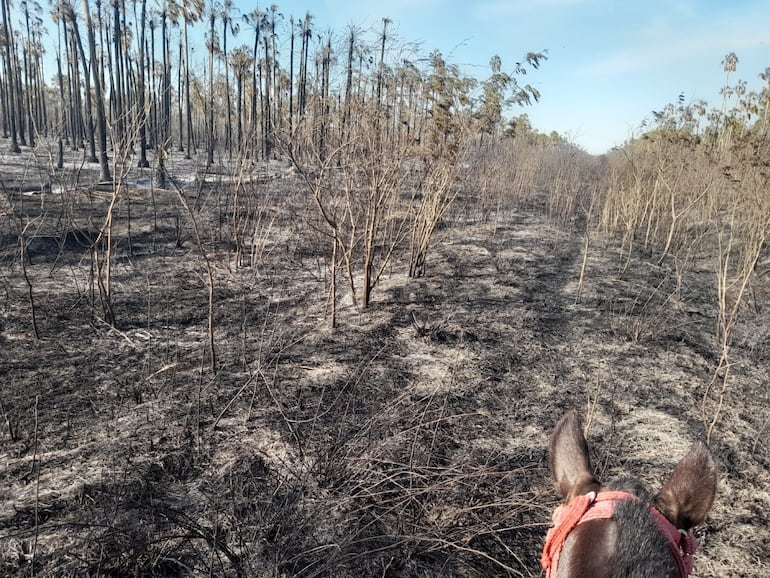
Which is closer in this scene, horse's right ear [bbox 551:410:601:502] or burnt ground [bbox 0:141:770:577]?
horse's right ear [bbox 551:410:601:502]

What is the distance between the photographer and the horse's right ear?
43.9 inches

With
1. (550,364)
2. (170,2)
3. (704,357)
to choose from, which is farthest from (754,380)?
(170,2)

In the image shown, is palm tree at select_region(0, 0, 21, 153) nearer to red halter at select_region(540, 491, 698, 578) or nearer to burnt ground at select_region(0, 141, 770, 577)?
burnt ground at select_region(0, 141, 770, 577)

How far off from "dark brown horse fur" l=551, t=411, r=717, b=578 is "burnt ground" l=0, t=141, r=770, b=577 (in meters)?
0.80

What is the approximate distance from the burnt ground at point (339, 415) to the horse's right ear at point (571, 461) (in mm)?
759

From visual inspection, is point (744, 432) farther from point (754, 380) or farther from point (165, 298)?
point (165, 298)

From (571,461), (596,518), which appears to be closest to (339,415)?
(571,461)

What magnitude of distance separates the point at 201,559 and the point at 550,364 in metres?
Result: 3.39

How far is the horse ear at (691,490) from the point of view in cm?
97

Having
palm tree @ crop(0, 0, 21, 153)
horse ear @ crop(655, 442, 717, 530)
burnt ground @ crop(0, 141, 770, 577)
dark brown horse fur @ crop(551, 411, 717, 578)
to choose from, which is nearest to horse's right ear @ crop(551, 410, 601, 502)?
dark brown horse fur @ crop(551, 411, 717, 578)

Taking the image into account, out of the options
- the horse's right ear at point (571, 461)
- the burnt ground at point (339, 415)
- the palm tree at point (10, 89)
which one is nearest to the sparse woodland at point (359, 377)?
the burnt ground at point (339, 415)

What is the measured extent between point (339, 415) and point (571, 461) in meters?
2.34

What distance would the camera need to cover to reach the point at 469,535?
2.27 meters

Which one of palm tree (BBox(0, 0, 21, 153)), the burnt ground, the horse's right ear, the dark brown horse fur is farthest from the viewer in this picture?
palm tree (BBox(0, 0, 21, 153))
